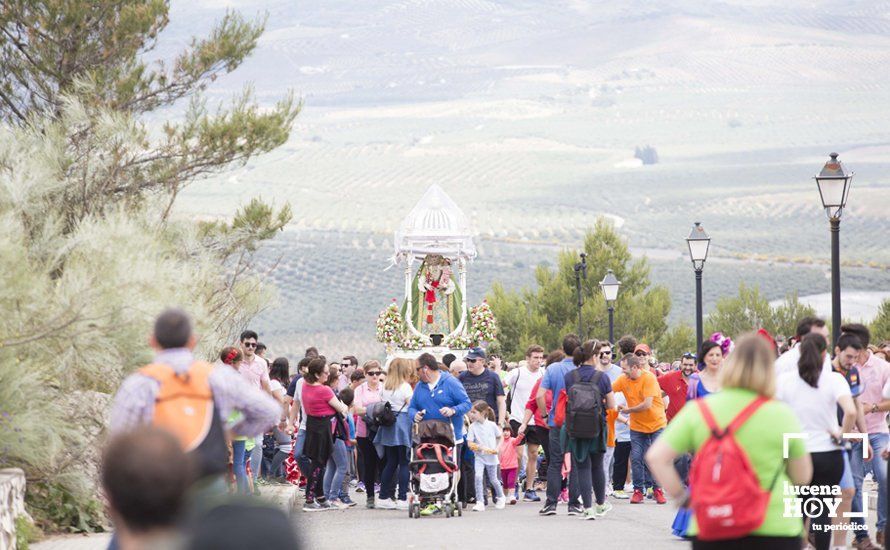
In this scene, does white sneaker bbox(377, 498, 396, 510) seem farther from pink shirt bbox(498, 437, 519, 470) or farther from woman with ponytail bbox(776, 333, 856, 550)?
woman with ponytail bbox(776, 333, 856, 550)

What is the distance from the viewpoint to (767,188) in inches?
7052

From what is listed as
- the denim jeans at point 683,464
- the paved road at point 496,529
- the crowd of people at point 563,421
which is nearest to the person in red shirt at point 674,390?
the crowd of people at point 563,421

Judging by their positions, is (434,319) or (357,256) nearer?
(434,319)

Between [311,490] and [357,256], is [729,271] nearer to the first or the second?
[357,256]

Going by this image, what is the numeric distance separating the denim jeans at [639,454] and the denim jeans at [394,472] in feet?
8.68

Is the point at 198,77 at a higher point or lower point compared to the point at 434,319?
higher

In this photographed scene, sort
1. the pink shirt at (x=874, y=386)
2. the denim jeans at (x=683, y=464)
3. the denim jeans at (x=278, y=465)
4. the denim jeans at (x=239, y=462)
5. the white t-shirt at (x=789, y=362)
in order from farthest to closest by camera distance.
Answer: the denim jeans at (x=278, y=465) → the denim jeans at (x=683, y=464) → the denim jeans at (x=239, y=462) → the pink shirt at (x=874, y=386) → the white t-shirt at (x=789, y=362)

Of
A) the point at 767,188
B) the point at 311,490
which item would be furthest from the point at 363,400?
the point at 767,188

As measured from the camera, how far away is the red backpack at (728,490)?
25.0 feet

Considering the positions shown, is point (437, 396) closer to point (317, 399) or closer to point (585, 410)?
point (317, 399)

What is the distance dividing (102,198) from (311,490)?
13.9 ft

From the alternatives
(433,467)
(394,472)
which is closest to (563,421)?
(433,467)

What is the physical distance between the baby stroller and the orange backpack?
891 centimetres

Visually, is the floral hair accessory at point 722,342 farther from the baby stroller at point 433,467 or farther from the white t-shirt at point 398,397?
the white t-shirt at point 398,397
